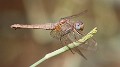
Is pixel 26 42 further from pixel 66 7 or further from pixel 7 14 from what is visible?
pixel 66 7

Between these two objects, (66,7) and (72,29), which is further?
(66,7)

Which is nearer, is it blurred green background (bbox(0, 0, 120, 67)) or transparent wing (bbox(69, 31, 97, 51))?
transparent wing (bbox(69, 31, 97, 51))

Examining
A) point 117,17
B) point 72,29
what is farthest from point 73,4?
point 72,29

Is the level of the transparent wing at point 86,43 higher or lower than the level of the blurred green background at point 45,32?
higher

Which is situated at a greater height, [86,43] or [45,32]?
[86,43]

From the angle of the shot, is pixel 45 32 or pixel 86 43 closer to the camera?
pixel 86 43

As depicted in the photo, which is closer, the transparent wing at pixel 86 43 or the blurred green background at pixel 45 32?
the transparent wing at pixel 86 43

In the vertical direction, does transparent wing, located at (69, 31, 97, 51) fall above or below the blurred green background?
above

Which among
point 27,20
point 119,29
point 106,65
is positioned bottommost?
point 106,65
